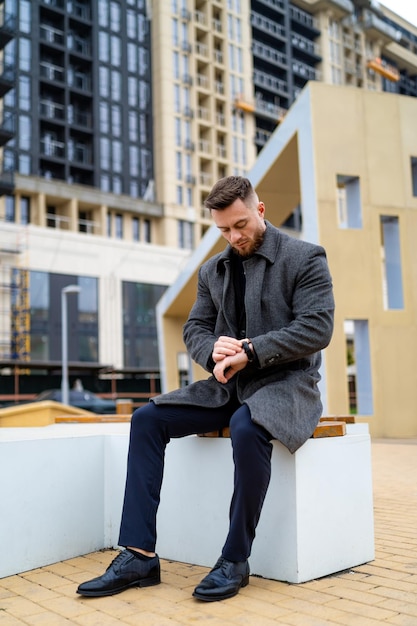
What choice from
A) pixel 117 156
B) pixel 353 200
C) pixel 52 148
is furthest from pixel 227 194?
pixel 117 156

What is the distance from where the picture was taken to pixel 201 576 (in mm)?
2822

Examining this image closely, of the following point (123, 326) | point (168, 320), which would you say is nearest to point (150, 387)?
point (123, 326)

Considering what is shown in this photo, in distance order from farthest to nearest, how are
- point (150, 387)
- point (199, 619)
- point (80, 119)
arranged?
point (80, 119) → point (150, 387) → point (199, 619)

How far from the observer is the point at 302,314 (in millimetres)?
2727

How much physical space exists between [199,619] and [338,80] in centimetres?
6036

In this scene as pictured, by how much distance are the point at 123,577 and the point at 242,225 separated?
1.50 meters

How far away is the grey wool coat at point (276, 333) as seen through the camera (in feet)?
8.63

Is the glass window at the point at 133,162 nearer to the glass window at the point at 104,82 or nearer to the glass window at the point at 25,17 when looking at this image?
the glass window at the point at 104,82

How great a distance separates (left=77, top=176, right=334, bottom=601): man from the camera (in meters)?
2.50

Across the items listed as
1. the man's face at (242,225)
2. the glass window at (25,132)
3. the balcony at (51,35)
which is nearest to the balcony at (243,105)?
the balcony at (51,35)

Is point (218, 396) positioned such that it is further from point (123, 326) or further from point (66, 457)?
point (123, 326)

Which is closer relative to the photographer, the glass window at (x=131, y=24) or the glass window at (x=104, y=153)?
the glass window at (x=104, y=153)

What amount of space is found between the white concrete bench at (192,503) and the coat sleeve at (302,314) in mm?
393

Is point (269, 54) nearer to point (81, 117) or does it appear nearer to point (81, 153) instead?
point (81, 117)
